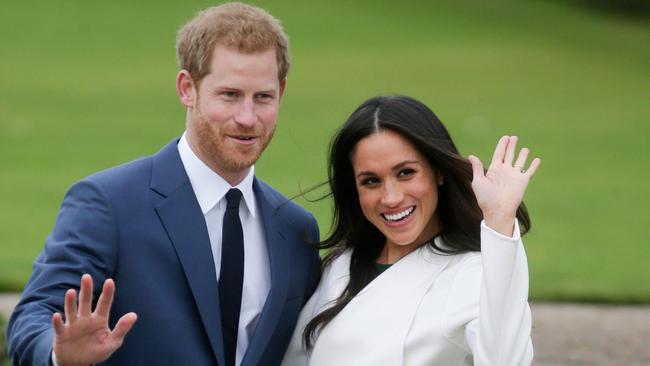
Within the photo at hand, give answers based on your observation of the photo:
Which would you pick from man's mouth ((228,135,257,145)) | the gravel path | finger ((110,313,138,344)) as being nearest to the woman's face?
man's mouth ((228,135,257,145))

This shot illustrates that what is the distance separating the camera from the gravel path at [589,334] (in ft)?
26.4

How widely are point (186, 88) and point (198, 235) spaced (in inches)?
18.4

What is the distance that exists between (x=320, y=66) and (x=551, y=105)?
13.4ft

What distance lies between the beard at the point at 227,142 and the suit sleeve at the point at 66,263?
37cm

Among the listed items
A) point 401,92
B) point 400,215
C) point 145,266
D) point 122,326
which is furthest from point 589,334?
point 401,92

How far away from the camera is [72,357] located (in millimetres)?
3484

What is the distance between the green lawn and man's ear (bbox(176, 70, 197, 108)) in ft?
17.6

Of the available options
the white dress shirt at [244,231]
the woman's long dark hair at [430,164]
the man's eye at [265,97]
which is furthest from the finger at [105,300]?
the woman's long dark hair at [430,164]

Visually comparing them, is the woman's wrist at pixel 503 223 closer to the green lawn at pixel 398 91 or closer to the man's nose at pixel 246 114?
the man's nose at pixel 246 114

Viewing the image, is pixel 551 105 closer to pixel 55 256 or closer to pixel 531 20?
pixel 531 20

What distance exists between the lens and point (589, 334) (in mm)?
8523

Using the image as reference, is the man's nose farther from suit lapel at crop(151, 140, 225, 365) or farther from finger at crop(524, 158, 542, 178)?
finger at crop(524, 158, 542, 178)

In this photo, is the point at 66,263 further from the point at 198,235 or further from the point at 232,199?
the point at 232,199

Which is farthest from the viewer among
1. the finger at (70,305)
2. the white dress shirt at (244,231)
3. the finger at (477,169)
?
the white dress shirt at (244,231)
